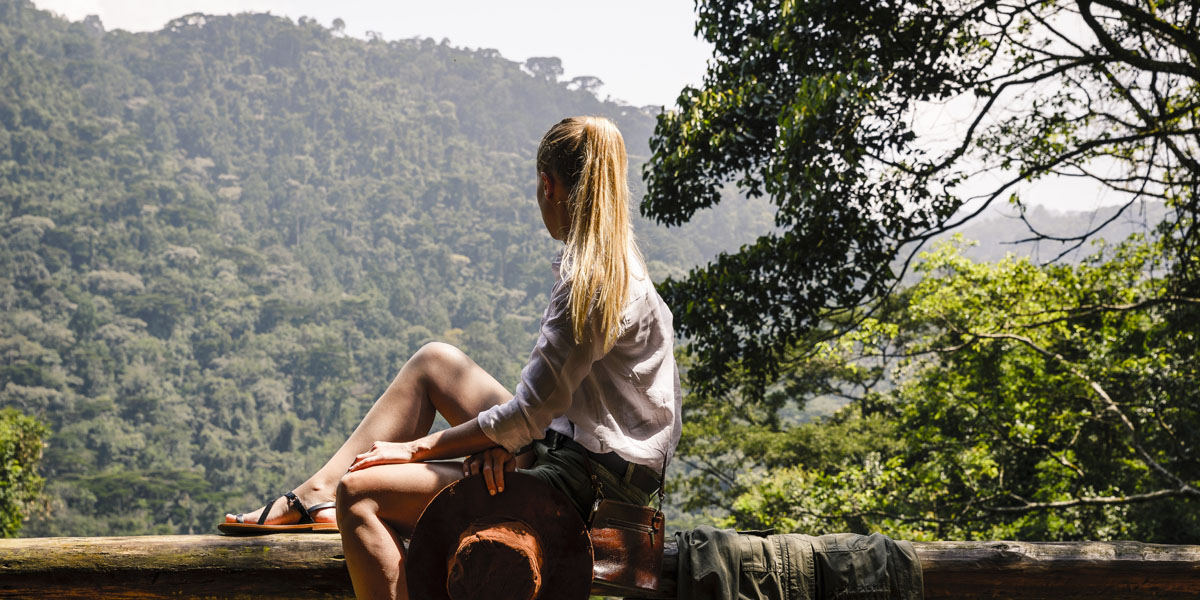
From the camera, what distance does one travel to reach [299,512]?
1966mm

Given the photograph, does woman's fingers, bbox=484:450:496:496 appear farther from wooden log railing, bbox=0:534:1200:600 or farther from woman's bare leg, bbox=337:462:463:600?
wooden log railing, bbox=0:534:1200:600

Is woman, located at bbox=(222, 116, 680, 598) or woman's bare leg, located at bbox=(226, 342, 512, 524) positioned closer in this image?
woman, located at bbox=(222, 116, 680, 598)

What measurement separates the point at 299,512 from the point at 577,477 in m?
0.73

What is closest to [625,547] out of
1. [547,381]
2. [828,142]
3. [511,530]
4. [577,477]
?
[577,477]

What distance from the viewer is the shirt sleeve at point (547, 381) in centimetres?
153

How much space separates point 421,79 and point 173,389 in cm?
6885

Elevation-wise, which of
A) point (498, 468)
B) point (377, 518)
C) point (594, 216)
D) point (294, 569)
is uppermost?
point (594, 216)

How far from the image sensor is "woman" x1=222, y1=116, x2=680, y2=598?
5.08 feet

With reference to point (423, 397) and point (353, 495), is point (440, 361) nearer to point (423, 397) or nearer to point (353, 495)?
point (423, 397)

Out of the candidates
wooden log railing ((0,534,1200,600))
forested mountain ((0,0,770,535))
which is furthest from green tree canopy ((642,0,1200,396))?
forested mountain ((0,0,770,535))

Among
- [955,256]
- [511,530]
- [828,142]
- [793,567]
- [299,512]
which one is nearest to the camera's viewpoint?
[511,530]

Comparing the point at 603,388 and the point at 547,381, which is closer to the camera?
the point at 547,381

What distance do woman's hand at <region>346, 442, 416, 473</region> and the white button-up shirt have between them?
18cm

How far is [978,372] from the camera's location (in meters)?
10.2
